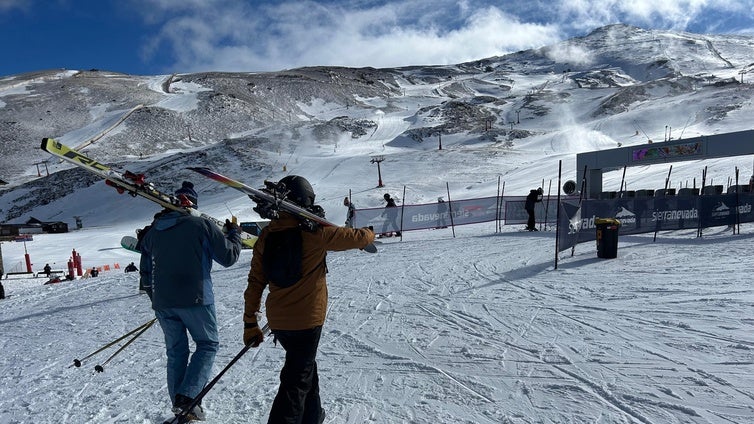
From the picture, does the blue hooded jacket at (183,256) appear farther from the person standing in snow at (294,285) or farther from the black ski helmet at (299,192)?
the black ski helmet at (299,192)

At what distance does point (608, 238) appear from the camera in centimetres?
1058

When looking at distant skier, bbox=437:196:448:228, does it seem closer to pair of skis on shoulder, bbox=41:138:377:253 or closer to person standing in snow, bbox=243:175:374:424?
pair of skis on shoulder, bbox=41:138:377:253

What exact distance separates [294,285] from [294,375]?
596 millimetres

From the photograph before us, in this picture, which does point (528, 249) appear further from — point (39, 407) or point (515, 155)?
point (515, 155)

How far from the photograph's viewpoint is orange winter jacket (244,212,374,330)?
3.03 meters

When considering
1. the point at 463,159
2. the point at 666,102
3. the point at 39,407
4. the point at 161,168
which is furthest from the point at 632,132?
the point at 39,407

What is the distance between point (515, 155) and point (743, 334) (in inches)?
1681

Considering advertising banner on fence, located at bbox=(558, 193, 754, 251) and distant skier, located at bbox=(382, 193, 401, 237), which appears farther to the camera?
distant skier, located at bbox=(382, 193, 401, 237)

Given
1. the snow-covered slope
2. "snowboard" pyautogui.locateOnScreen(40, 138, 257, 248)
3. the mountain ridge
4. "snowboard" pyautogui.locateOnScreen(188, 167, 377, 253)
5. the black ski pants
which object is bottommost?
the snow-covered slope

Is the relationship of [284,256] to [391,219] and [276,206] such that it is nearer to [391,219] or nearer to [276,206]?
[276,206]

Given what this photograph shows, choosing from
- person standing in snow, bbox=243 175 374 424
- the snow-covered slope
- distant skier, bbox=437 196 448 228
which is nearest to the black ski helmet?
person standing in snow, bbox=243 175 374 424

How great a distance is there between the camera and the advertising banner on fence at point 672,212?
12.8m

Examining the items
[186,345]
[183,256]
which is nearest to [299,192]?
[183,256]

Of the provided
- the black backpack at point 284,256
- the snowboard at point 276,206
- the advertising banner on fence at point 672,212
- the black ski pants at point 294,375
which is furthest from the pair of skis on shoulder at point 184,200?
the advertising banner on fence at point 672,212
